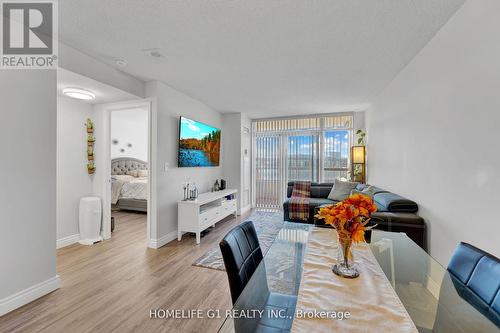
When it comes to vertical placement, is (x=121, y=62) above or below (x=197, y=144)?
above

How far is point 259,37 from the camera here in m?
2.05

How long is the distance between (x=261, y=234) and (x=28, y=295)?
2816mm

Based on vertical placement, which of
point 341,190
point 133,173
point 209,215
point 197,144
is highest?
point 197,144

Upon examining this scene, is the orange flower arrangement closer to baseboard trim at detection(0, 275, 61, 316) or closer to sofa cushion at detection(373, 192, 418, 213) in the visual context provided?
sofa cushion at detection(373, 192, 418, 213)

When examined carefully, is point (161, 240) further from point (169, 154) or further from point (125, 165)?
point (125, 165)

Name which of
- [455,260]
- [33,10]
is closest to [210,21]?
[33,10]

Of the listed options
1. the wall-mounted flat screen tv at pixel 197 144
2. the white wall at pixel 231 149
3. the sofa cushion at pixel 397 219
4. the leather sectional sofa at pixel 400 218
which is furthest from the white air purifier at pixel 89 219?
the sofa cushion at pixel 397 219

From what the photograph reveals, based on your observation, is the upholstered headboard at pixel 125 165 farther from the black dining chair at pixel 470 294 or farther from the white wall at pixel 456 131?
the black dining chair at pixel 470 294

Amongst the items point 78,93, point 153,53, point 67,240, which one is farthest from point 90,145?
point 153,53

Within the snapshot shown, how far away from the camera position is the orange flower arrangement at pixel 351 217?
1.04m

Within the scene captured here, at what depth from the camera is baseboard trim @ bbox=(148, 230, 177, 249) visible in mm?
3131

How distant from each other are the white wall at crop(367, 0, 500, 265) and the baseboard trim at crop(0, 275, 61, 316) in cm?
353

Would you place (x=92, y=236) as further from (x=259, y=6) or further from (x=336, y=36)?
(x=336, y=36)

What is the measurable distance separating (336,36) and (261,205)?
4.54m
